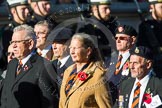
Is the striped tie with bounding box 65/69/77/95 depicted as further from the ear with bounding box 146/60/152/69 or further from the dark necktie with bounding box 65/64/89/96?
the ear with bounding box 146/60/152/69

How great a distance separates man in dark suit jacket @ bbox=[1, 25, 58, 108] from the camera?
8.13 metres

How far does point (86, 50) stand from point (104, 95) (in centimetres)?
51

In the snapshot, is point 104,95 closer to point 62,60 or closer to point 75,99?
→ point 75,99

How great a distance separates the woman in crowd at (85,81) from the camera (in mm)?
7555

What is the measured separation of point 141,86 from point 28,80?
1.22 meters

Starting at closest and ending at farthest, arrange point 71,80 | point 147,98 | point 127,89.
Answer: point 71,80, point 147,98, point 127,89

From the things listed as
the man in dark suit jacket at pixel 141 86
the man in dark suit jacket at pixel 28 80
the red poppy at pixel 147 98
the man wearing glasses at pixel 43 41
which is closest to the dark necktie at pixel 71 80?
the man in dark suit jacket at pixel 28 80

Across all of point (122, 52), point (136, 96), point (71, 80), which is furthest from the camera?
point (122, 52)

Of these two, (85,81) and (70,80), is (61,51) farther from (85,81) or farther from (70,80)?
(85,81)

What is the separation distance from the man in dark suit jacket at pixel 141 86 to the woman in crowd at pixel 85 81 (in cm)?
56

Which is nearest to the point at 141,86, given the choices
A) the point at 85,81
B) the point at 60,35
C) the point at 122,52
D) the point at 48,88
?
the point at 85,81

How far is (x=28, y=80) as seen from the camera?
8.18 m

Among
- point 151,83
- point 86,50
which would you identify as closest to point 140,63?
point 151,83

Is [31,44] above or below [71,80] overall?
above
